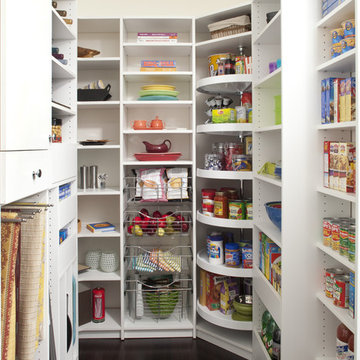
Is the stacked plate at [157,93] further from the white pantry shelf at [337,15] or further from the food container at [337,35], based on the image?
the food container at [337,35]

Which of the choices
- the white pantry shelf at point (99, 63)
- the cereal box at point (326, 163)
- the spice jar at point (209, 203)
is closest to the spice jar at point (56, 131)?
the white pantry shelf at point (99, 63)

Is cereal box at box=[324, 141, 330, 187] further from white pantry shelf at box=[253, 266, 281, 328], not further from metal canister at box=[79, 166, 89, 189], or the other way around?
metal canister at box=[79, 166, 89, 189]

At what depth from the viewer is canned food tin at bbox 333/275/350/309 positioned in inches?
71.6

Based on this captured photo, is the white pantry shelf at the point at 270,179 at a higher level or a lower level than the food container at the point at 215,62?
lower

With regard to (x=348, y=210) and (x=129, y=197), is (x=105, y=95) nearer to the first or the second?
(x=129, y=197)

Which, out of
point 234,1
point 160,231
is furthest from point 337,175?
point 234,1

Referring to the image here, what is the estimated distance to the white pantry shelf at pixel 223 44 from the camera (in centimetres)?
302

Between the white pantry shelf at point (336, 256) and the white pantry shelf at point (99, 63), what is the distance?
197cm

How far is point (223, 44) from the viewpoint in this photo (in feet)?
10.4

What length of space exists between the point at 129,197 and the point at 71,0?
154 centimetres

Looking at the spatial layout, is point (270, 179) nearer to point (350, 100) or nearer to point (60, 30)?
point (350, 100)

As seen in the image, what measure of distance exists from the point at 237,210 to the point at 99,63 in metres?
1.48

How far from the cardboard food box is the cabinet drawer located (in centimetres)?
168

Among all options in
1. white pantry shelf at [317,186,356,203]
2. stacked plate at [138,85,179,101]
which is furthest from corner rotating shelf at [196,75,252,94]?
white pantry shelf at [317,186,356,203]
